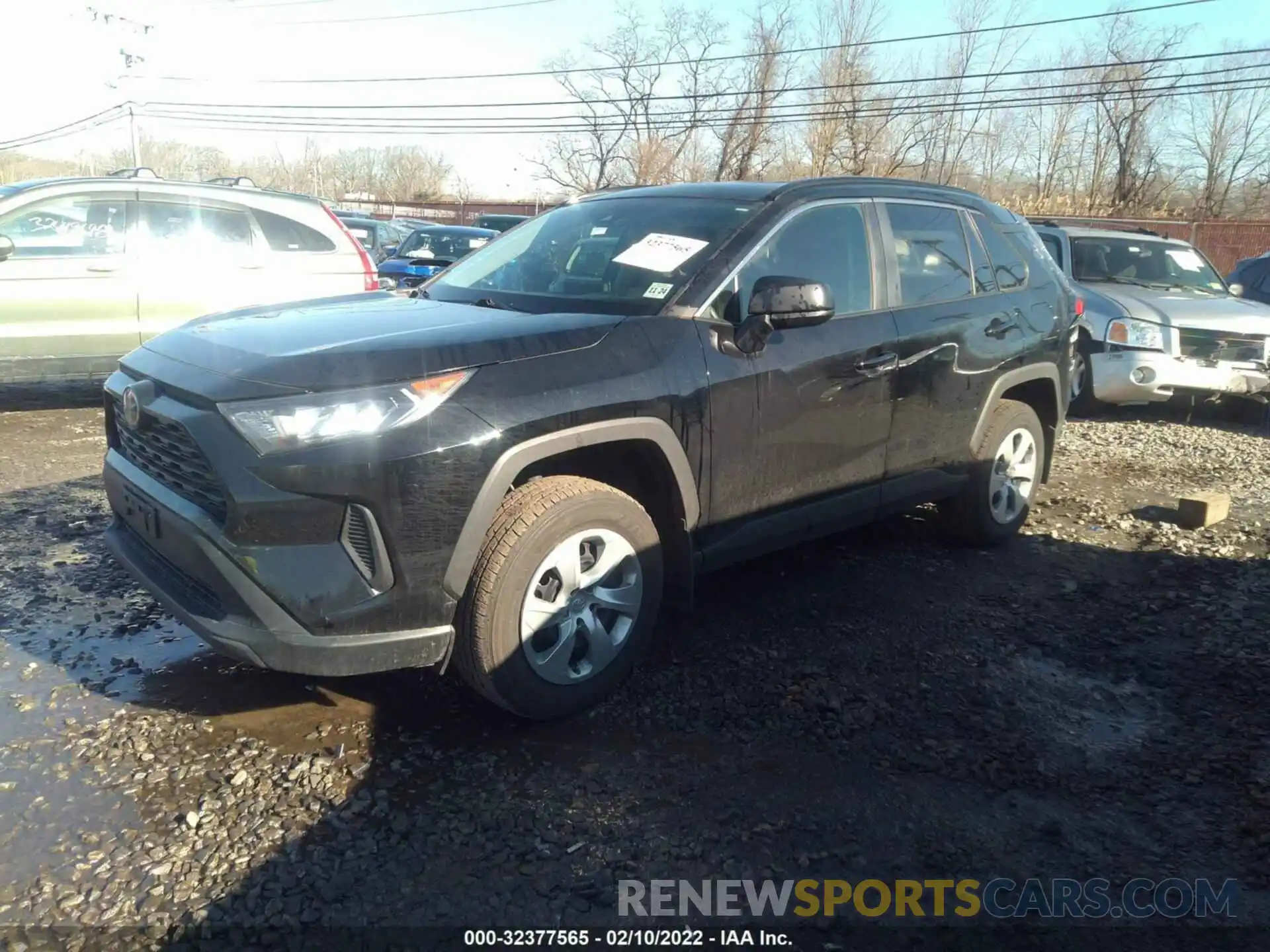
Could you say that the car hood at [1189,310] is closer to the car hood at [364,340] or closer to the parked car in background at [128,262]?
the parked car in background at [128,262]

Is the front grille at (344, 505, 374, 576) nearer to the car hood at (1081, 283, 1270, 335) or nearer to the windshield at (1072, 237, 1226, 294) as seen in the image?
the car hood at (1081, 283, 1270, 335)

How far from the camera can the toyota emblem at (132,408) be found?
313 centimetres

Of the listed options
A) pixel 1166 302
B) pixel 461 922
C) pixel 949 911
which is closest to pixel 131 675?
pixel 461 922

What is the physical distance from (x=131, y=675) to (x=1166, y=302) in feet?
29.7

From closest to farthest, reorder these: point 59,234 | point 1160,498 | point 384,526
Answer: point 384,526 < point 1160,498 < point 59,234

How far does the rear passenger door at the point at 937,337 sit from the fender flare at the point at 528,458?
1389mm

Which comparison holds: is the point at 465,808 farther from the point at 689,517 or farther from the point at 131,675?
the point at 131,675

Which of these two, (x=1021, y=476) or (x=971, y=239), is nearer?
(x=971, y=239)

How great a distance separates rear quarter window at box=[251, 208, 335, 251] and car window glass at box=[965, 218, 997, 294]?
19.1ft

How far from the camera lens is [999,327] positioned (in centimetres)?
478

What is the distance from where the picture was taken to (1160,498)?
21.0 feet

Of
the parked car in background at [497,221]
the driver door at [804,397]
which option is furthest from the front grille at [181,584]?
the parked car in background at [497,221]

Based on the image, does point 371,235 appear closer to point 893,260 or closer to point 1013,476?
point 1013,476

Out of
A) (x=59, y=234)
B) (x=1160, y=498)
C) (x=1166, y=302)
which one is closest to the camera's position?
(x=1160, y=498)
